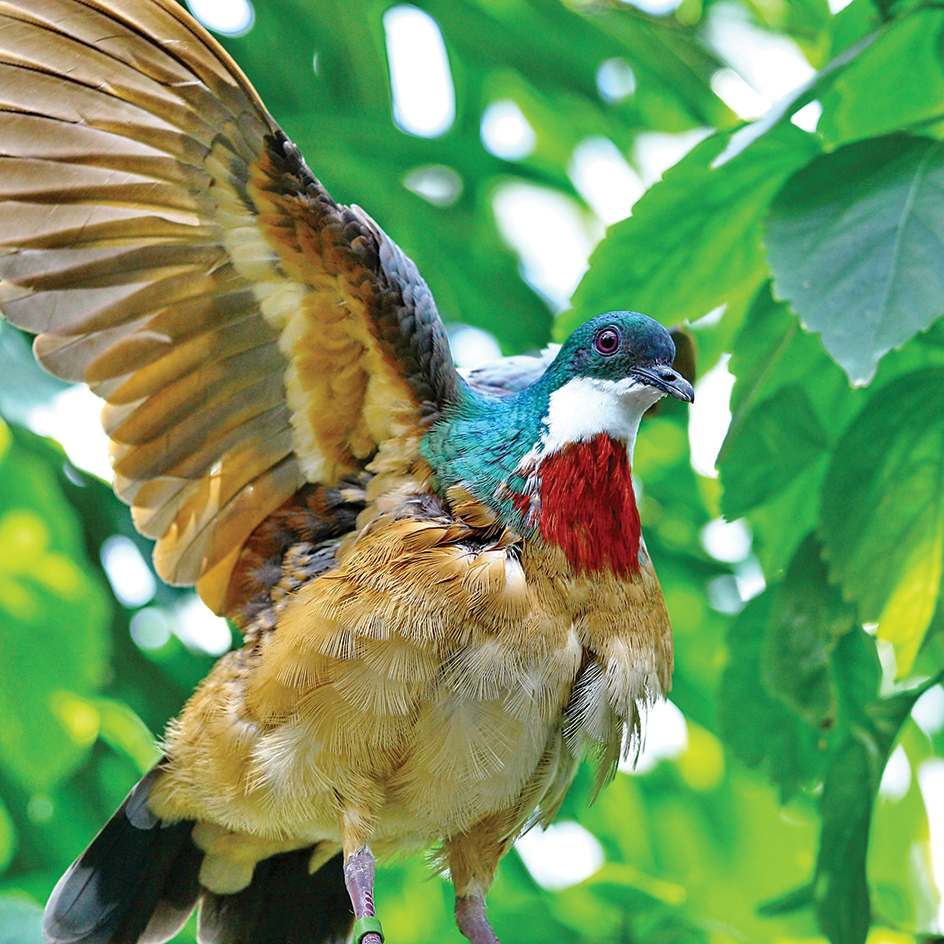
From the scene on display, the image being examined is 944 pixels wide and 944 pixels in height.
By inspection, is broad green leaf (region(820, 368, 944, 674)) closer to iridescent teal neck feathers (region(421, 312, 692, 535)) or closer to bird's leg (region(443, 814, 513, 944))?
iridescent teal neck feathers (region(421, 312, 692, 535))

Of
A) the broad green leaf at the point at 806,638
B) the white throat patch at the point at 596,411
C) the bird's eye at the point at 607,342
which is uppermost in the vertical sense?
the bird's eye at the point at 607,342

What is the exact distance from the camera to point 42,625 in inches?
125

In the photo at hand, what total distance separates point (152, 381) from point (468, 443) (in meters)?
0.63

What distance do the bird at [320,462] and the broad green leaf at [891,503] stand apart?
13.5 inches

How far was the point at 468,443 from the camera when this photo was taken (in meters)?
2.34

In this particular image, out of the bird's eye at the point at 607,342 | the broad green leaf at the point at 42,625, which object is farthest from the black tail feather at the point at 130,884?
the bird's eye at the point at 607,342

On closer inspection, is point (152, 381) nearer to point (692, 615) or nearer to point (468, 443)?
point (468, 443)

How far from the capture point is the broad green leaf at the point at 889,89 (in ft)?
7.83

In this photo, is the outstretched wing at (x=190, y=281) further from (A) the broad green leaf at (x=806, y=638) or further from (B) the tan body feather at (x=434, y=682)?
(A) the broad green leaf at (x=806, y=638)

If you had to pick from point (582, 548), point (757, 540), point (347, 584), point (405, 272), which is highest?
point (405, 272)

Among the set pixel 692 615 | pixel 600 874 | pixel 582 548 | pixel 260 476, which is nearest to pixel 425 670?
pixel 582 548

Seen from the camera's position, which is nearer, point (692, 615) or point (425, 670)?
point (425, 670)

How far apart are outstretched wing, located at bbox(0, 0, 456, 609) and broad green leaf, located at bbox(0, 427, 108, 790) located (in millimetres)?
816

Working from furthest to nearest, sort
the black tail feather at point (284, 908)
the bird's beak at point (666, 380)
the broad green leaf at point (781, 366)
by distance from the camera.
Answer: the black tail feather at point (284, 908) → the broad green leaf at point (781, 366) → the bird's beak at point (666, 380)
